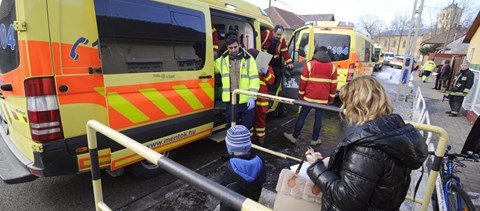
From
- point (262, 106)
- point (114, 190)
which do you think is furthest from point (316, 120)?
point (114, 190)

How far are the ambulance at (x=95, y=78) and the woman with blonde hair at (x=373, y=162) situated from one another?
6.99ft

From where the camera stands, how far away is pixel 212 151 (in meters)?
4.41

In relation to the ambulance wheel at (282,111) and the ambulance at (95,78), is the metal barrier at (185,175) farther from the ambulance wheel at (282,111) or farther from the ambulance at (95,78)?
the ambulance wheel at (282,111)

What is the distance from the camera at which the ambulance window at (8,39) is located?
2.31 meters

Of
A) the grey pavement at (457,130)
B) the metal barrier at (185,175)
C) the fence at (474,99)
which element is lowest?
the grey pavement at (457,130)

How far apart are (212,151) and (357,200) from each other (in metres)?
3.32

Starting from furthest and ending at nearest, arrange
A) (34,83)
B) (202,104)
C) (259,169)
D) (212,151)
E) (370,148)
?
1. (212,151)
2. (202,104)
3. (34,83)
4. (259,169)
5. (370,148)

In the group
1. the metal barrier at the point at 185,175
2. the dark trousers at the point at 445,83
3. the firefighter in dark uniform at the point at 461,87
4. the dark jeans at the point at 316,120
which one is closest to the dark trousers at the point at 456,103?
the firefighter in dark uniform at the point at 461,87

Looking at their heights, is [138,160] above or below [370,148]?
below

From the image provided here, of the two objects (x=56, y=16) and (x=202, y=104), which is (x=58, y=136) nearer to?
(x=56, y=16)

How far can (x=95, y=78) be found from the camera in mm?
2516

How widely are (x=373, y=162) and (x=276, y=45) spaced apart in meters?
Answer: 4.94

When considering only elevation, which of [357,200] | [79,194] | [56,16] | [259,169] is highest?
[56,16]

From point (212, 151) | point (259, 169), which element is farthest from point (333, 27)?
A: point (259, 169)
